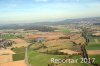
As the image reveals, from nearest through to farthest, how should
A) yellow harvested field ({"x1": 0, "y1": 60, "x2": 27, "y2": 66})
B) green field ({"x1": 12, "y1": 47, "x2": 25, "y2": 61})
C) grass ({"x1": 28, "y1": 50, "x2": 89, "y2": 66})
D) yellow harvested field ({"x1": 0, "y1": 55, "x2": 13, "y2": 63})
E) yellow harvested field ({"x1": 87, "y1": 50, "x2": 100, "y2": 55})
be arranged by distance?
grass ({"x1": 28, "y1": 50, "x2": 89, "y2": 66}), yellow harvested field ({"x1": 0, "y1": 60, "x2": 27, "y2": 66}), yellow harvested field ({"x1": 87, "y1": 50, "x2": 100, "y2": 55}), yellow harvested field ({"x1": 0, "y1": 55, "x2": 13, "y2": 63}), green field ({"x1": 12, "y1": 47, "x2": 25, "y2": 61})

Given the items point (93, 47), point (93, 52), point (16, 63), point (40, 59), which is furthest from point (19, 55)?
point (93, 47)

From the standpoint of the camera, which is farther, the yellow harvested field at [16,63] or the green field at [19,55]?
the green field at [19,55]

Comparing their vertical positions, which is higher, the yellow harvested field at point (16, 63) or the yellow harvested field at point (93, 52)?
the yellow harvested field at point (93, 52)

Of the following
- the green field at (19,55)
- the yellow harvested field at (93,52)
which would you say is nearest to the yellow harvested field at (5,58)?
the green field at (19,55)

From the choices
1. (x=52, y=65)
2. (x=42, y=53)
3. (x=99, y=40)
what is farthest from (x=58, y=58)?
(x=99, y=40)

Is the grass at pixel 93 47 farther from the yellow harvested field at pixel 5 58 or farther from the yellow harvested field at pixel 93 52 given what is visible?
the yellow harvested field at pixel 5 58

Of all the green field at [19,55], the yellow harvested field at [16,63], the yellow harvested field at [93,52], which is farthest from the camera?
the green field at [19,55]

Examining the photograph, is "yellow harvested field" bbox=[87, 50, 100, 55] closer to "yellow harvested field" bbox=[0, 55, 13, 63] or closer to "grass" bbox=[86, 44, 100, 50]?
"grass" bbox=[86, 44, 100, 50]

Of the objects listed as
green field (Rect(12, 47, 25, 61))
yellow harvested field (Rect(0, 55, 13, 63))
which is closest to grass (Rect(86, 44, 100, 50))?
green field (Rect(12, 47, 25, 61))

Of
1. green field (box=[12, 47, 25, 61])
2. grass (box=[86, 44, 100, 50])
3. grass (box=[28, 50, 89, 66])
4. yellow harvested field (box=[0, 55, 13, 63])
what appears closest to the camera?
grass (box=[28, 50, 89, 66])

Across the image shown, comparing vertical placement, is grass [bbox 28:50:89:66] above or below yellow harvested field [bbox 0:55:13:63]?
above

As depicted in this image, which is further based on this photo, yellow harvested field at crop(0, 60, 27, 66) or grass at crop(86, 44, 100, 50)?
grass at crop(86, 44, 100, 50)

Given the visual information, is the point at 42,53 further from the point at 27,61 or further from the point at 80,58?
the point at 80,58
